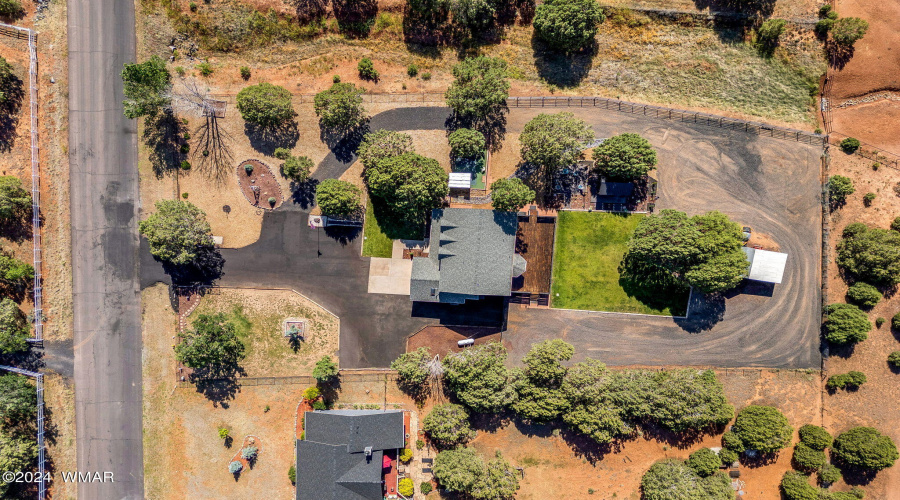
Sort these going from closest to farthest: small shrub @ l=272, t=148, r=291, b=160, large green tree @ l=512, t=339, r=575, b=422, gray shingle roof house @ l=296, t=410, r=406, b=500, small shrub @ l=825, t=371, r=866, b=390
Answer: large green tree @ l=512, t=339, r=575, b=422 → gray shingle roof house @ l=296, t=410, r=406, b=500 → small shrub @ l=825, t=371, r=866, b=390 → small shrub @ l=272, t=148, r=291, b=160

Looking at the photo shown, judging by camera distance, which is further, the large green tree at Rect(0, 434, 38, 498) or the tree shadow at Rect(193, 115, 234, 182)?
the tree shadow at Rect(193, 115, 234, 182)

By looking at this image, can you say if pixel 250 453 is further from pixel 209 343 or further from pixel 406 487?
pixel 406 487

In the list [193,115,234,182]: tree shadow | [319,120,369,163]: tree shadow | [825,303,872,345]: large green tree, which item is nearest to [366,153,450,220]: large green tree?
[319,120,369,163]: tree shadow

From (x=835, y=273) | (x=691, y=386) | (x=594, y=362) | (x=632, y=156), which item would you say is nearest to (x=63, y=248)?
(x=594, y=362)

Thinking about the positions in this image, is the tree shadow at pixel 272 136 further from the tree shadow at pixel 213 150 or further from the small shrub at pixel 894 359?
the small shrub at pixel 894 359

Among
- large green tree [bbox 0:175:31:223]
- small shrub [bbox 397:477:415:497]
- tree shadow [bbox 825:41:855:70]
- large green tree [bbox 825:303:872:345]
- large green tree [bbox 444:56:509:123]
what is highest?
tree shadow [bbox 825:41:855:70]

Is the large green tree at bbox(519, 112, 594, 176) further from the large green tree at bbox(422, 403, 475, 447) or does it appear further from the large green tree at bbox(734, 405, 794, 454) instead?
the large green tree at bbox(734, 405, 794, 454)

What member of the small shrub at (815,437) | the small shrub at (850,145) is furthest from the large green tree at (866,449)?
the small shrub at (850,145)
